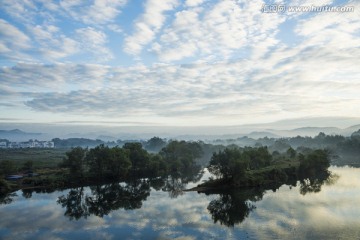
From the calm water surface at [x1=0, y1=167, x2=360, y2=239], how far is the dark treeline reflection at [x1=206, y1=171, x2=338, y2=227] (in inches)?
5.6

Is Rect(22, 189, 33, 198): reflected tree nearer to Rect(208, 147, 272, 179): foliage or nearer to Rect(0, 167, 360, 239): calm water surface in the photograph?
Rect(0, 167, 360, 239): calm water surface

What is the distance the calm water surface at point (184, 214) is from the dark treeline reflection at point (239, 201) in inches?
5.6

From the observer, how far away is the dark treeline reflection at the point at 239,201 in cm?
4521

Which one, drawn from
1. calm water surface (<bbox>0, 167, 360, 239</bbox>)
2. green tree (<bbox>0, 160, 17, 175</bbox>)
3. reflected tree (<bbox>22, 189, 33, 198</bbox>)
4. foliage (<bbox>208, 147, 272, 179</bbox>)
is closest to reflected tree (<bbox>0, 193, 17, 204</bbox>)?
calm water surface (<bbox>0, 167, 360, 239</bbox>)

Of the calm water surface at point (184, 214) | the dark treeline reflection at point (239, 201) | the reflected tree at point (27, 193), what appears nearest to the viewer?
the calm water surface at point (184, 214)

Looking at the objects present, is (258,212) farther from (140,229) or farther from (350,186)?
(350,186)

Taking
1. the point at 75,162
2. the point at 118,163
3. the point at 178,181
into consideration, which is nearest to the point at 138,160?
the point at 118,163

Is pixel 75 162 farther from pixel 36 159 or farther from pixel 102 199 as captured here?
pixel 36 159

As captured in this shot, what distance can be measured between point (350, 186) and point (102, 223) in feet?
179

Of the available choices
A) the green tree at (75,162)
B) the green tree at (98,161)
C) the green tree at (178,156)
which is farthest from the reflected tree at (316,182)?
the green tree at (75,162)

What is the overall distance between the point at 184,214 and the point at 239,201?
13.4m

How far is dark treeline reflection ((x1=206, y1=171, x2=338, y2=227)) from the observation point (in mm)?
45206

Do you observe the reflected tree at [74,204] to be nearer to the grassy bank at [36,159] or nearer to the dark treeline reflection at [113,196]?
the dark treeline reflection at [113,196]

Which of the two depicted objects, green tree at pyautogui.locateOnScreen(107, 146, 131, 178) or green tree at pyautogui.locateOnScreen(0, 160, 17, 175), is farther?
green tree at pyautogui.locateOnScreen(107, 146, 131, 178)
